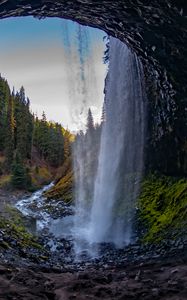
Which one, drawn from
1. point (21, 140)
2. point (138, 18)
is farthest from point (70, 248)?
point (21, 140)

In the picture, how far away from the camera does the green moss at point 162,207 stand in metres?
12.0

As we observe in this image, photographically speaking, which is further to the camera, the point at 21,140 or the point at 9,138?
the point at 21,140

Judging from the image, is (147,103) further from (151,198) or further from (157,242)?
(157,242)

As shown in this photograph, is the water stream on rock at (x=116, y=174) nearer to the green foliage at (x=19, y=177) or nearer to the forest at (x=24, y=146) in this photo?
the green foliage at (x=19, y=177)

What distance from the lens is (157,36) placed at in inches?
407

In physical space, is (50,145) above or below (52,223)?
above

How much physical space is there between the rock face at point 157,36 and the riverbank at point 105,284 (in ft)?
17.4

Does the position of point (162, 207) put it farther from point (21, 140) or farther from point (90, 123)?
point (21, 140)

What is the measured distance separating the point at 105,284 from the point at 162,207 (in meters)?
8.20

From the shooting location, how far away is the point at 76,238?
16.6 meters

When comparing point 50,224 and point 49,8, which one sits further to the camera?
point 50,224

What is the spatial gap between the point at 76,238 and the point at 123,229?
2.09m

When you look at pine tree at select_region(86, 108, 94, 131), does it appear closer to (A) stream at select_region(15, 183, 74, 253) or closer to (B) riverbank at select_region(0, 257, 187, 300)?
(A) stream at select_region(15, 183, 74, 253)

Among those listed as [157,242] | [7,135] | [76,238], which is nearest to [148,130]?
[76,238]
